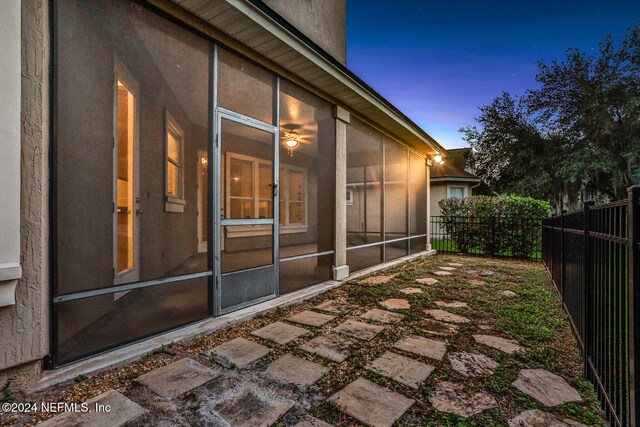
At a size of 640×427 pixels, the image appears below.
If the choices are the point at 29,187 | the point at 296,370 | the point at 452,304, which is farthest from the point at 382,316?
the point at 29,187

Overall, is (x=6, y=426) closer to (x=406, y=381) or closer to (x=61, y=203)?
(x=61, y=203)

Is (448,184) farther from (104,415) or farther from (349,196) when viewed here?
(104,415)

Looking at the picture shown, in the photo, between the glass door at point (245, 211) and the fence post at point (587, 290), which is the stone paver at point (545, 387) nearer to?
the fence post at point (587, 290)

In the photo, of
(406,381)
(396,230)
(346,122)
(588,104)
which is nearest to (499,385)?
(406,381)

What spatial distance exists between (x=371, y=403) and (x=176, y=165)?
8.42ft

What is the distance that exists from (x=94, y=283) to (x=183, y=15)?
2354mm

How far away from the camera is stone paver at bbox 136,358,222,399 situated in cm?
173

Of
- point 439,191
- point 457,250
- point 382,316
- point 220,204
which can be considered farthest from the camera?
point 439,191

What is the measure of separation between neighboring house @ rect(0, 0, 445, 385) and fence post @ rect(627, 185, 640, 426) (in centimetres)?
282

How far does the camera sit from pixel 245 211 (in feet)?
10.6

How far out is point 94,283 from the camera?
213cm

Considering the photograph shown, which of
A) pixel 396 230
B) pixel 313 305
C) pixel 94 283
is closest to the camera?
pixel 94 283

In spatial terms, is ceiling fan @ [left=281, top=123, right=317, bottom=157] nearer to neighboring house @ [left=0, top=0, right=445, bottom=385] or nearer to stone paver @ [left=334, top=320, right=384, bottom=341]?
neighboring house @ [left=0, top=0, right=445, bottom=385]

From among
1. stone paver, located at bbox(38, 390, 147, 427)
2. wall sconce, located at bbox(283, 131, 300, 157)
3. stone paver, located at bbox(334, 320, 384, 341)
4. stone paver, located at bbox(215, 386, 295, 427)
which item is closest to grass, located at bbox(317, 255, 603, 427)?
stone paver, located at bbox(334, 320, 384, 341)
